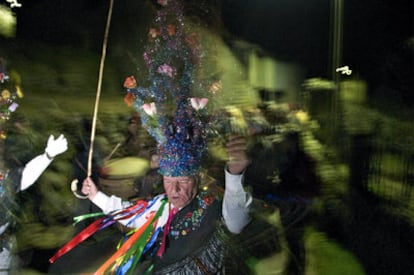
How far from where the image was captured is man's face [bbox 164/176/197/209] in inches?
74.7

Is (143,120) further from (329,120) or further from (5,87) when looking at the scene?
(329,120)

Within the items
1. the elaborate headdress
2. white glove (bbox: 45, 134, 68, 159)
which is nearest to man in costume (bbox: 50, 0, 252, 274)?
the elaborate headdress

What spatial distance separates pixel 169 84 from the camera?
1854mm

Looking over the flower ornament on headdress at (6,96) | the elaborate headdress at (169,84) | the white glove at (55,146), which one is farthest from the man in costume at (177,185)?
the flower ornament on headdress at (6,96)

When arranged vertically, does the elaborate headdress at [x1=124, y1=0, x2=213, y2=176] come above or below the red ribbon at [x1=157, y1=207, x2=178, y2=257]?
above

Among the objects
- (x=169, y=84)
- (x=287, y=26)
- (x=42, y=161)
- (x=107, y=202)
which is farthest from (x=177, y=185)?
(x=287, y=26)

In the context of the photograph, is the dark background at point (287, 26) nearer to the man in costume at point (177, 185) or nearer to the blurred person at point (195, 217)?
the man in costume at point (177, 185)

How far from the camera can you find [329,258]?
70.7 inches

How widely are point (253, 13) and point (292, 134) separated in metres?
0.49

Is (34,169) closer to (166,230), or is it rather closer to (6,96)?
(6,96)

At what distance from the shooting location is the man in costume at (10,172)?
72.4 inches

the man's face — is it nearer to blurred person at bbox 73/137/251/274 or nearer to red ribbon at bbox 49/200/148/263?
blurred person at bbox 73/137/251/274

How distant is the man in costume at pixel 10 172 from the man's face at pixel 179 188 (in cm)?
41

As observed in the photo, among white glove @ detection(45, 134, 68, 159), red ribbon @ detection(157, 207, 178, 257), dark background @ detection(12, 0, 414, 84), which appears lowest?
red ribbon @ detection(157, 207, 178, 257)
